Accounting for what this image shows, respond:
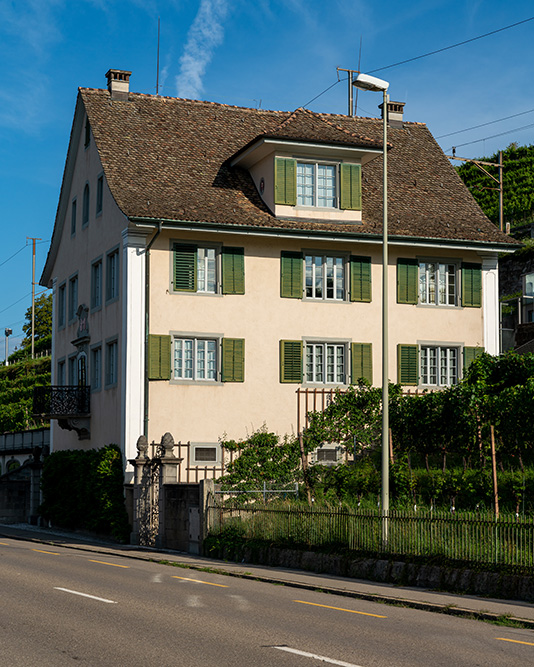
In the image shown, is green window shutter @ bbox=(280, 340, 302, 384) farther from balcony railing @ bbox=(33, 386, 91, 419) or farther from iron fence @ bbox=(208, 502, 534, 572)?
iron fence @ bbox=(208, 502, 534, 572)

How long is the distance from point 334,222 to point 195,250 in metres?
4.81

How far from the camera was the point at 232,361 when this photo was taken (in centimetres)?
3262

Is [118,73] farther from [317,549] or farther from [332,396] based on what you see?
[317,549]

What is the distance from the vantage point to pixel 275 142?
32.8m

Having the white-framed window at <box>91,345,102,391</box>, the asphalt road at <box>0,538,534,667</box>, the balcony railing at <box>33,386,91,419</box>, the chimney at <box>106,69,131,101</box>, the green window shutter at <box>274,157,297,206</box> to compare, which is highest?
the chimney at <box>106,69,131,101</box>

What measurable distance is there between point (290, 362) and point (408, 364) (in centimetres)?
409

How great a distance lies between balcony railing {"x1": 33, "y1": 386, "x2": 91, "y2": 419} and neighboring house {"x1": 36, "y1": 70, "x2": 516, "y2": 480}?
0.08m

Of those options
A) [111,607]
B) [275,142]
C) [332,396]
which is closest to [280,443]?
[332,396]

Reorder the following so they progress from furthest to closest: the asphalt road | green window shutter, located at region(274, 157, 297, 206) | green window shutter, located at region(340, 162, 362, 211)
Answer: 1. green window shutter, located at region(340, 162, 362, 211)
2. green window shutter, located at region(274, 157, 297, 206)
3. the asphalt road

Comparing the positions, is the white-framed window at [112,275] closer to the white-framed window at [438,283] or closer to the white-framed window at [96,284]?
the white-framed window at [96,284]

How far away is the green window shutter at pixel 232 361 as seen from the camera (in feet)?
107

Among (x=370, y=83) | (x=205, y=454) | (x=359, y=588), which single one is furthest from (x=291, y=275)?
(x=359, y=588)

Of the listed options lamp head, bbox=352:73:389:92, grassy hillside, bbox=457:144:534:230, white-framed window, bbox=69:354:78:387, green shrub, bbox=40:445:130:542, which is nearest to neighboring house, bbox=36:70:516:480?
green shrub, bbox=40:445:130:542

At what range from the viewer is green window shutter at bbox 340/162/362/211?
34094 mm
